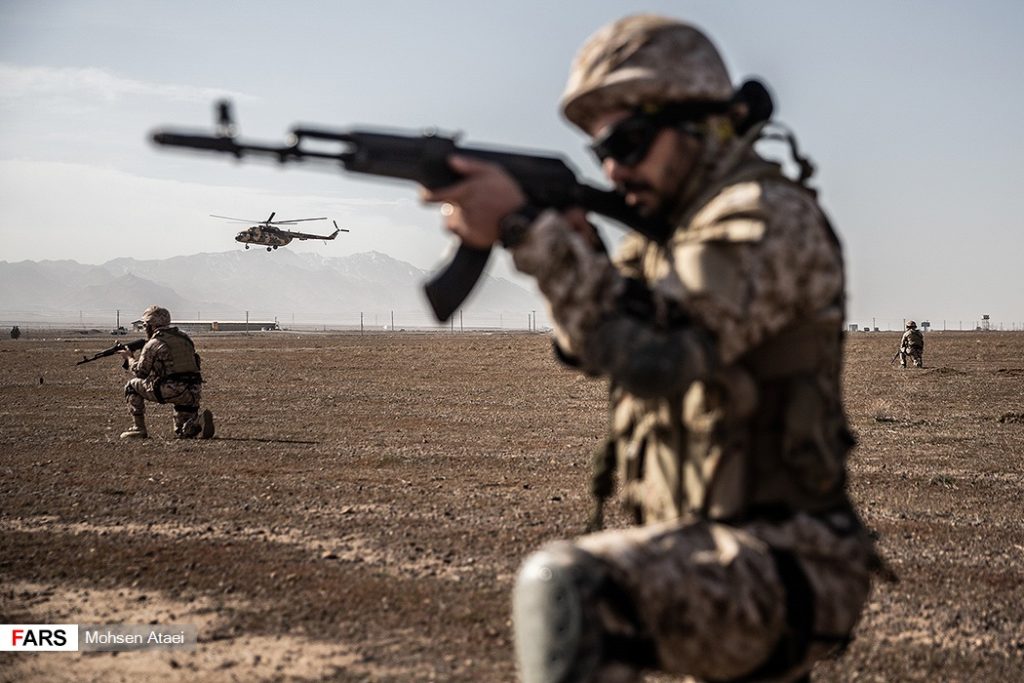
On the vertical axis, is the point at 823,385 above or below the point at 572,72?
below

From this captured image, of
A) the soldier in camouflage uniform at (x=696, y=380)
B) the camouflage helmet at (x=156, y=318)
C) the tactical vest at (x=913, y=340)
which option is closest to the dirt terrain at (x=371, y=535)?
the camouflage helmet at (x=156, y=318)

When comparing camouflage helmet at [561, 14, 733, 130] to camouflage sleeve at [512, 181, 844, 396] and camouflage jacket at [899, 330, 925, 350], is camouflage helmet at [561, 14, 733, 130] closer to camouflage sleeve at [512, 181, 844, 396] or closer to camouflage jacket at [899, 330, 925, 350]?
camouflage sleeve at [512, 181, 844, 396]

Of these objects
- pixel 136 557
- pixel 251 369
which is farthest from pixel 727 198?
pixel 251 369

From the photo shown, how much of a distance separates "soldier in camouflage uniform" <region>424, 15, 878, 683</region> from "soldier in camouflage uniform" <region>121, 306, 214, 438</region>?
13.5 metres

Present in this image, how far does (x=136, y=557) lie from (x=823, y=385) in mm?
6863

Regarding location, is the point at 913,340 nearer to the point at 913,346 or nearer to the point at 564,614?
the point at 913,346

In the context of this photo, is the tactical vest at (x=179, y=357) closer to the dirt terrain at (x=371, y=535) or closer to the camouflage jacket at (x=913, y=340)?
the dirt terrain at (x=371, y=535)

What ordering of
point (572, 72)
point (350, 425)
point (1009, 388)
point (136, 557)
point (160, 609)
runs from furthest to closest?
1. point (1009, 388)
2. point (350, 425)
3. point (136, 557)
4. point (160, 609)
5. point (572, 72)

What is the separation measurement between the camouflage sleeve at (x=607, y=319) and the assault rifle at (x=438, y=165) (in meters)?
0.42

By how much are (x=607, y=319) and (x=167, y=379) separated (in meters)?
14.1

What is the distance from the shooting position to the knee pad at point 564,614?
2578 mm

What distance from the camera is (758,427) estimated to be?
115 inches

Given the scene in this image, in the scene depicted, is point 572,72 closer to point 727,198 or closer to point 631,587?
point 727,198

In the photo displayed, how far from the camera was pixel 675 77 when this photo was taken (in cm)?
296
